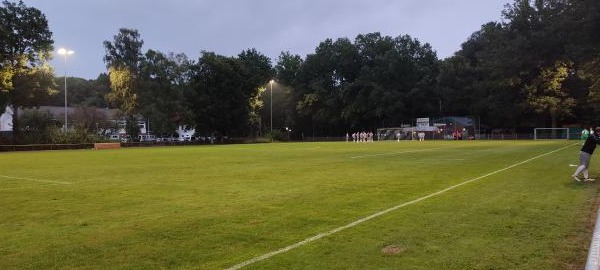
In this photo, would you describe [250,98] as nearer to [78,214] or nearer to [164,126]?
[164,126]

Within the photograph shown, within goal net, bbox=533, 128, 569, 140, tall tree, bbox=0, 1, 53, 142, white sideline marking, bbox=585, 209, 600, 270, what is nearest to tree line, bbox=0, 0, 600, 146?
tall tree, bbox=0, 1, 53, 142

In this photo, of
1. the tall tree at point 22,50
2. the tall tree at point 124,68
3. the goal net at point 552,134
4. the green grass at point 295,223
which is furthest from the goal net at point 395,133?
the green grass at point 295,223

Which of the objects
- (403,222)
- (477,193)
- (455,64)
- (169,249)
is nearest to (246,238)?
(169,249)

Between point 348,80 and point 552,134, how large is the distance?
49.0 metres

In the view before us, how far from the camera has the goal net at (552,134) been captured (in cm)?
8019

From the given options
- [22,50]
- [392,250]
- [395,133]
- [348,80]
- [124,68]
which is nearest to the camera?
[392,250]

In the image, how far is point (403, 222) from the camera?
9359 mm

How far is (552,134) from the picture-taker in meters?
82.5

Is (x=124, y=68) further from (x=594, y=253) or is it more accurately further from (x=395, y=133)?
(x=594, y=253)

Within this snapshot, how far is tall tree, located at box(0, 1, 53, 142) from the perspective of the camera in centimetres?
6025

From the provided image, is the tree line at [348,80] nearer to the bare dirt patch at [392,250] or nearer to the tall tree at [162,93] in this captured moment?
the tall tree at [162,93]

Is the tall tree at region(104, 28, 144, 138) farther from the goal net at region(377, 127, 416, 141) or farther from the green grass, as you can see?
the green grass

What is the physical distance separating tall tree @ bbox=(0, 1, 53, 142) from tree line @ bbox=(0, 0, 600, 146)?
0.43 ft

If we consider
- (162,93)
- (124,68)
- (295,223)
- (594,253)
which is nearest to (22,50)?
(124,68)
